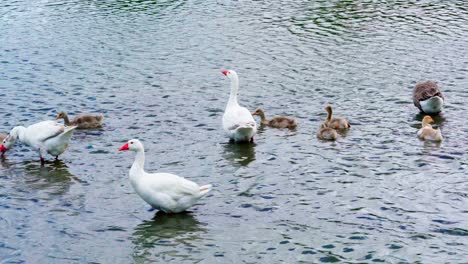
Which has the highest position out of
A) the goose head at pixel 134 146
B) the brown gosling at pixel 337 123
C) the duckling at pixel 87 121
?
the goose head at pixel 134 146

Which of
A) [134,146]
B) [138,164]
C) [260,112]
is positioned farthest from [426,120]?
[138,164]

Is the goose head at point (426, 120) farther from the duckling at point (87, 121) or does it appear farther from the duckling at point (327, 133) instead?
the duckling at point (87, 121)

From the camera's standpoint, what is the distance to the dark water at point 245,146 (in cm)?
1405

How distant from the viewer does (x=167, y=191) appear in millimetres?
14984

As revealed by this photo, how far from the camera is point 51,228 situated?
48.3 ft

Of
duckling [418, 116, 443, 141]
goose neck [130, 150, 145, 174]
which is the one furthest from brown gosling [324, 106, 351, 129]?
goose neck [130, 150, 145, 174]

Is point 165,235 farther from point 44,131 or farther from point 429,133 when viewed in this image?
point 429,133

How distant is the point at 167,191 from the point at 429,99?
9.26 meters

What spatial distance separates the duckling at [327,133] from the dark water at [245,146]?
212 millimetres

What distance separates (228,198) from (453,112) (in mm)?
8810

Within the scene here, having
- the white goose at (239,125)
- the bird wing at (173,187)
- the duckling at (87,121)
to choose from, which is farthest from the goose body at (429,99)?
the bird wing at (173,187)

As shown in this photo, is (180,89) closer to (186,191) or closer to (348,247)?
(186,191)

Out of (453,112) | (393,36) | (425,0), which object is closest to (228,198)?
(453,112)

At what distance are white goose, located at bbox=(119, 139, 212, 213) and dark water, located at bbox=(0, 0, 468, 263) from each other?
35cm
